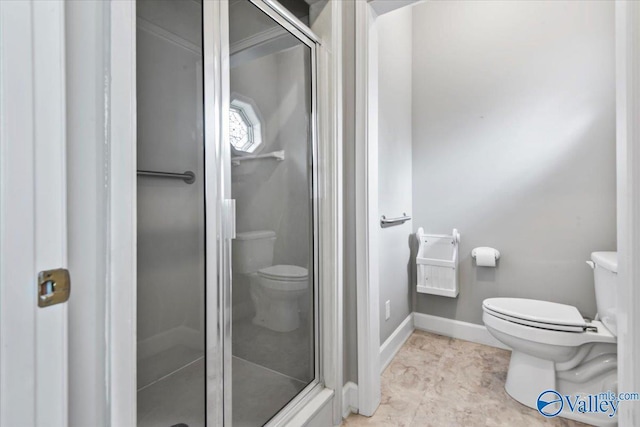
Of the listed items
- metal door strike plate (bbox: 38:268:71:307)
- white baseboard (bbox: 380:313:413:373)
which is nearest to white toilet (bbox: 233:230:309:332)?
metal door strike plate (bbox: 38:268:71:307)

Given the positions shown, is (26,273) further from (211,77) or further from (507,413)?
(507,413)

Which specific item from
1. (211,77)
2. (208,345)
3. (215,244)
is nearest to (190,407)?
(208,345)

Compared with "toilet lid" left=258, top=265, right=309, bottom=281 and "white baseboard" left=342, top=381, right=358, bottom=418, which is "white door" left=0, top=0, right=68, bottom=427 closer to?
"toilet lid" left=258, top=265, right=309, bottom=281

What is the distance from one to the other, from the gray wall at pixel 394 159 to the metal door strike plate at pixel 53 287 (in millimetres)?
1616

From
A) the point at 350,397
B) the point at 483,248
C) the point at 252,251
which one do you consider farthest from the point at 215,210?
the point at 483,248

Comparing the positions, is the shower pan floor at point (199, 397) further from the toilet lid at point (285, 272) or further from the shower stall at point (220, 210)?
the toilet lid at point (285, 272)

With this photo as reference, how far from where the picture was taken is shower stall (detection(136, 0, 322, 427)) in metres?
0.76

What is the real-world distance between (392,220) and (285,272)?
1.03 metres

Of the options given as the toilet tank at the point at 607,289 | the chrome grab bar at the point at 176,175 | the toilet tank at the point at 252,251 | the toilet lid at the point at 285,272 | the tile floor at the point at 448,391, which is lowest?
the tile floor at the point at 448,391

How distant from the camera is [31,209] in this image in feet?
1.68

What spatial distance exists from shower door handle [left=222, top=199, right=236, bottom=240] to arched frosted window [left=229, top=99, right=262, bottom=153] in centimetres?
20

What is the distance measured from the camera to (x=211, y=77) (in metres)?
0.88

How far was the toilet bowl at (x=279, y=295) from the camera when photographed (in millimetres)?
1142
